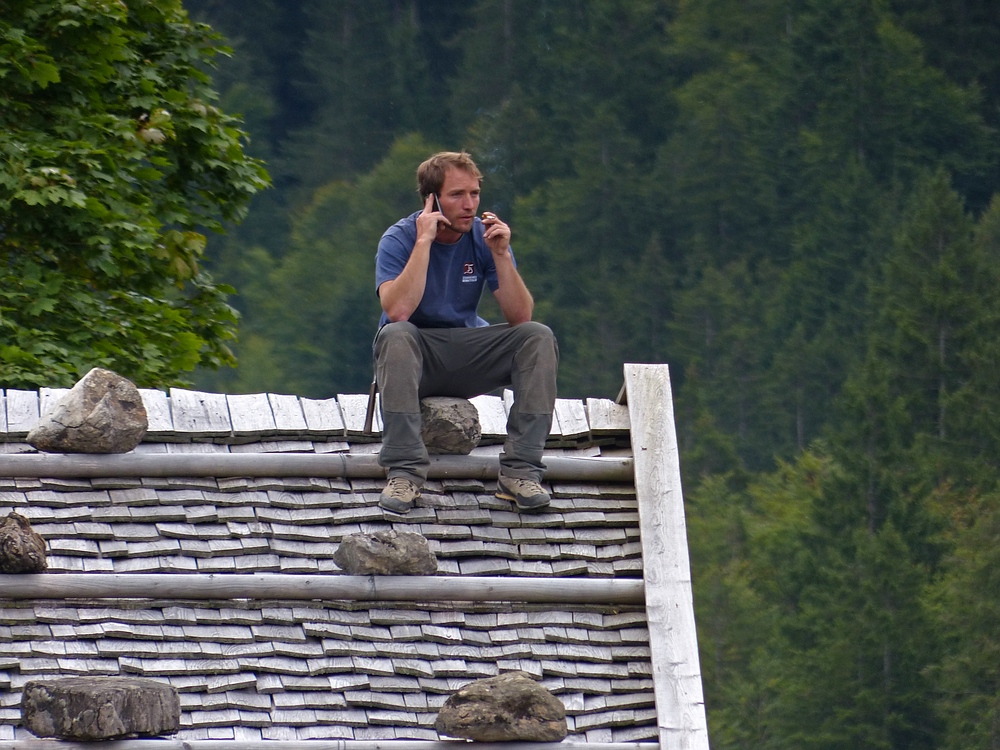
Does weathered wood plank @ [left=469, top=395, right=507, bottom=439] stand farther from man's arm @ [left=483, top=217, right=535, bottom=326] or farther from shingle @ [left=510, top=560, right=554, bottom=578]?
shingle @ [left=510, top=560, right=554, bottom=578]

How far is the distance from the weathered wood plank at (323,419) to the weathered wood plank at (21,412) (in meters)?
1.11

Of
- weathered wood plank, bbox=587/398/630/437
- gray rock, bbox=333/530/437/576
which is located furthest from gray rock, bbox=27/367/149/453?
weathered wood plank, bbox=587/398/630/437

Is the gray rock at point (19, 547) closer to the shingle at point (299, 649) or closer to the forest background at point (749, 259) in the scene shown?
the shingle at point (299, 649)

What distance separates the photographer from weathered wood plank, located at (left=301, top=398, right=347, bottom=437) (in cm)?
714

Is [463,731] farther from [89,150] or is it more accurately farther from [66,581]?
[89,150]

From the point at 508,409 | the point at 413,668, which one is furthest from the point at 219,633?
the point at 508,409

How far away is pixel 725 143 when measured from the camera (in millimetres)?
82750

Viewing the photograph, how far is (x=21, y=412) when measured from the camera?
6965mm

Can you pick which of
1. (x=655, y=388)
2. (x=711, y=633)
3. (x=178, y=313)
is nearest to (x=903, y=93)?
(x=711, y=633)

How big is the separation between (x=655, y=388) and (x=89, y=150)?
8.12 meters

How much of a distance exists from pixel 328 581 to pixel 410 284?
133 centimetres

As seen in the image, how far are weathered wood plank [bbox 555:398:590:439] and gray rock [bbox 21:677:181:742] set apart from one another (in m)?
2.29

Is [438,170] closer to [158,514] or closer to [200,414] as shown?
[200,414]

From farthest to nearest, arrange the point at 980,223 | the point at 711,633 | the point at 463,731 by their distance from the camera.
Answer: the point at 980,223
the point at 711,633
the point at 463,731
